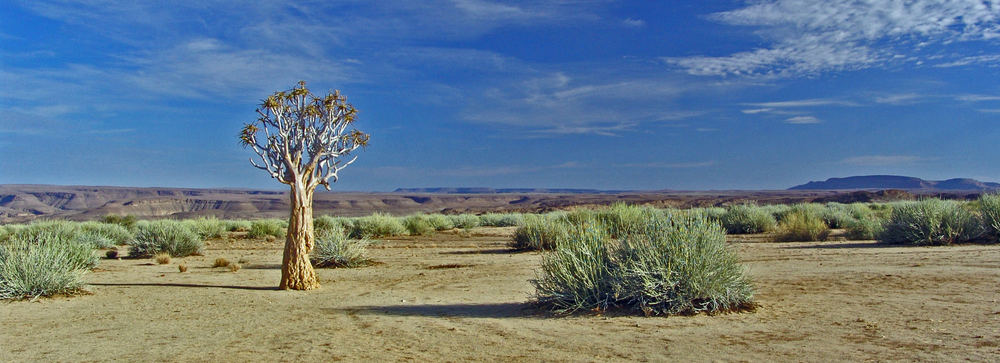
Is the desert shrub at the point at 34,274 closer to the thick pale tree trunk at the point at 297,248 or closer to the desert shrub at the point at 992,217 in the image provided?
the thick pale tree trunk at the point at 297,248

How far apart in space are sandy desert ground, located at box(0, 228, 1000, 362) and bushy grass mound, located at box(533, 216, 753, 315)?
30cm

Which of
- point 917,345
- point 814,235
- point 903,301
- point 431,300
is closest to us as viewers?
point 917,345

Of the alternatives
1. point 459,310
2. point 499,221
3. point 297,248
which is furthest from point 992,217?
point 499,221

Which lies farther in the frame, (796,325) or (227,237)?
(227,237)

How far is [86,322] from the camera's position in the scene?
30.8 ft

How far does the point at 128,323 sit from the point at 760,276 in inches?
393

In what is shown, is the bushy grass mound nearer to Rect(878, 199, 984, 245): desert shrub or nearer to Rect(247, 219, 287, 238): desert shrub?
Rect(878, 199, 984, 245): desert shrub

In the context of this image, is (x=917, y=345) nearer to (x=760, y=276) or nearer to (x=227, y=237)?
(x=760, y=276)

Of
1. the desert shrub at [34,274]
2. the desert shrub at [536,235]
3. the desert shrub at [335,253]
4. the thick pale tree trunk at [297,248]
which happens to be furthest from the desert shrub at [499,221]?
the desert shrub at [34,274]

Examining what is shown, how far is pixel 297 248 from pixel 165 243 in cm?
1012

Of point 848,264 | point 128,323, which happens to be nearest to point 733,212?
point 848,264

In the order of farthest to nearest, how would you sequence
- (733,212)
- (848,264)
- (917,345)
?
(733,212) < (848,264) < (917,345)

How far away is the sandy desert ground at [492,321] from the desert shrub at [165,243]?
5685 mm

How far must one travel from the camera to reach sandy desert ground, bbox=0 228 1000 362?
22.0ft
